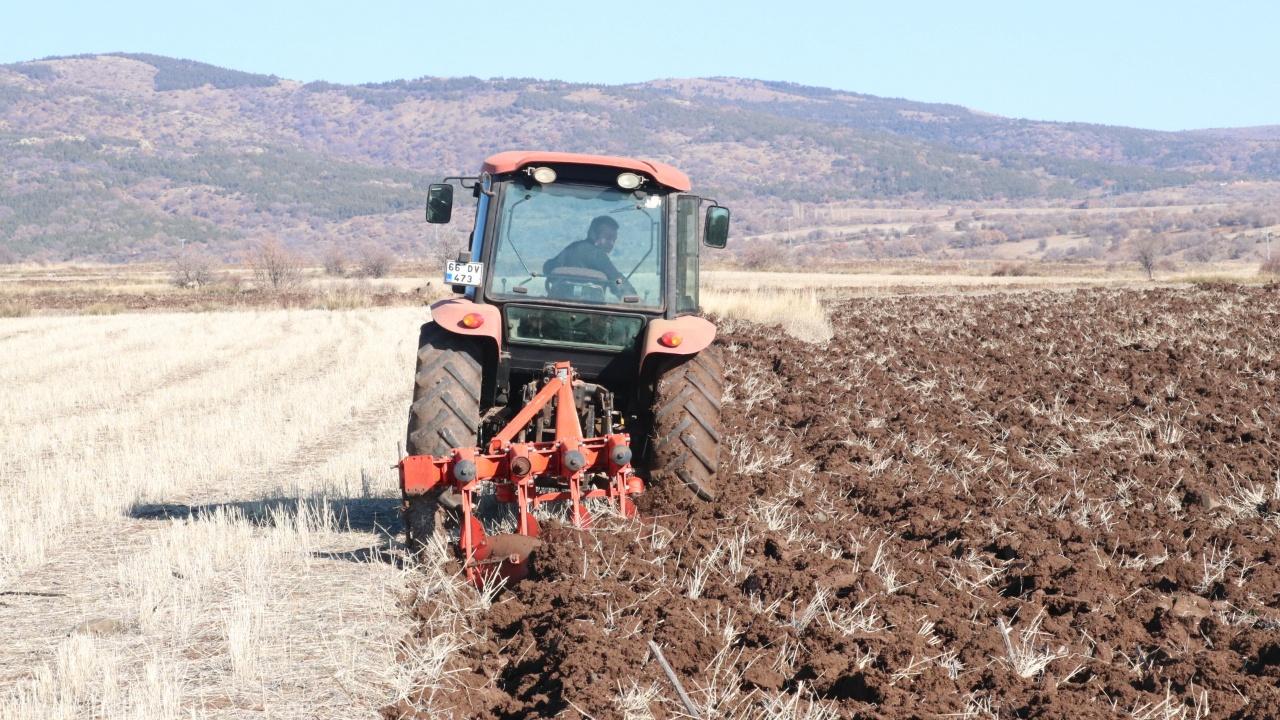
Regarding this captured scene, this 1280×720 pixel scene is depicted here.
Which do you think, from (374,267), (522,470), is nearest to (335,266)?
(374,267)

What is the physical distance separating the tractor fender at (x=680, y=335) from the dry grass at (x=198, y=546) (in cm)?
182

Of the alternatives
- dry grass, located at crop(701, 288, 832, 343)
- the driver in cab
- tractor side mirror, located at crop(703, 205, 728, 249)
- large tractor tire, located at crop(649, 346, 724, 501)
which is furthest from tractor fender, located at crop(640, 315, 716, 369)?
dry grass, located at crop(701, 288, 832, 343)

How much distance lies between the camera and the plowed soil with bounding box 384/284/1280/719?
4.96 m

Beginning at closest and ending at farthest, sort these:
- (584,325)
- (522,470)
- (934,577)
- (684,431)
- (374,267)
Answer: (934,577)
(522,470)
(684,431)
(584,325)
(374,267)

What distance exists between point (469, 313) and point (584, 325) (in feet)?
2.33

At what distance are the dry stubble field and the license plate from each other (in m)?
1.56

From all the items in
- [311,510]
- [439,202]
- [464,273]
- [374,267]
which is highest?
[439,202]

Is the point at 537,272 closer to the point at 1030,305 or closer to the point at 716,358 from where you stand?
the point at 716,358

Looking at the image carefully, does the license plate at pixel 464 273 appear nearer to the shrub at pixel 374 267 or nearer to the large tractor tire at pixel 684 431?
the large tractor tire at pixel 684 431

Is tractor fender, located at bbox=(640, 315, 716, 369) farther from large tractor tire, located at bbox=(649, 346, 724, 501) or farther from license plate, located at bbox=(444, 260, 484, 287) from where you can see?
license plate, located at bbox=(444, 260, 484, 287)

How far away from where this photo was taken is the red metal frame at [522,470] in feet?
21.9

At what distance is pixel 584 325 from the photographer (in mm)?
7902

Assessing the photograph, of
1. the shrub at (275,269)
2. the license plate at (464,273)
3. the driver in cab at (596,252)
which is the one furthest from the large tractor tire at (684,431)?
the shrub at (275,269)

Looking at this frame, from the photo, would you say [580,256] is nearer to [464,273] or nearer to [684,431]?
[464,273]
